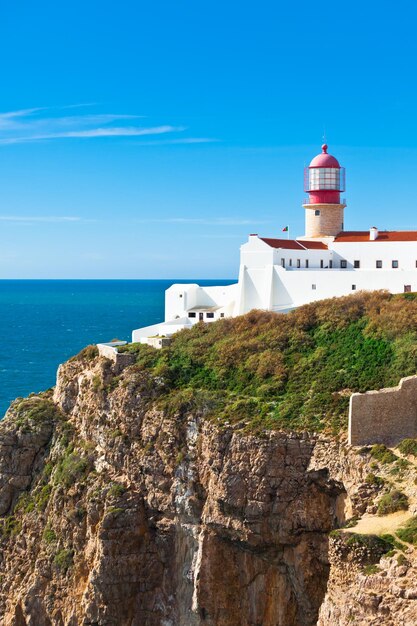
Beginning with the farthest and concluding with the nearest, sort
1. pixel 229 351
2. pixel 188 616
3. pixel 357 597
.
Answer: pixel 229 351, pixel 188 616, pixel 357 597

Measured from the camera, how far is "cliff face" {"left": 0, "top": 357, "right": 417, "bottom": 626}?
3150 cm

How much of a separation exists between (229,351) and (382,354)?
23.7ft

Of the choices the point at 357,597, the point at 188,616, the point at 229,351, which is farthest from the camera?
the point at 229,351

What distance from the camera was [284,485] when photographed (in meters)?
31.9

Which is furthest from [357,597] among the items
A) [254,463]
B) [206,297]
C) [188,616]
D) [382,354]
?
[206,297]

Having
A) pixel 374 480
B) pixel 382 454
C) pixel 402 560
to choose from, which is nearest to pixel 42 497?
pixel 382 454

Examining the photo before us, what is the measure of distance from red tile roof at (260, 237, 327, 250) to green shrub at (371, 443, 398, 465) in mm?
18795

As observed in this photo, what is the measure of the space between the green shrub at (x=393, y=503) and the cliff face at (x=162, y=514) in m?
0.90

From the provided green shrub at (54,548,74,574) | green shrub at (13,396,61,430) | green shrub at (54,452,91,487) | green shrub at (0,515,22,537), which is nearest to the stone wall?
green shrub at (13,396,61,430)

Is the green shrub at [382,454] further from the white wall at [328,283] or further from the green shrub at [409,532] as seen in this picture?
the white wall at [328,283]

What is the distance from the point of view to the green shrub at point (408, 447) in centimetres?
2993

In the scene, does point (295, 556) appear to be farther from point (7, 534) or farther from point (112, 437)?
point (7, 534)

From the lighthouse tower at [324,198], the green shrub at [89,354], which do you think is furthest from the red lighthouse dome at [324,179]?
the green shrub at [89,354]

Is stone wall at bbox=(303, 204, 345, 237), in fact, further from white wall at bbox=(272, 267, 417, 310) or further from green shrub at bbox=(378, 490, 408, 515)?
green shrub at bbox=(378, 490, 408, 515)
